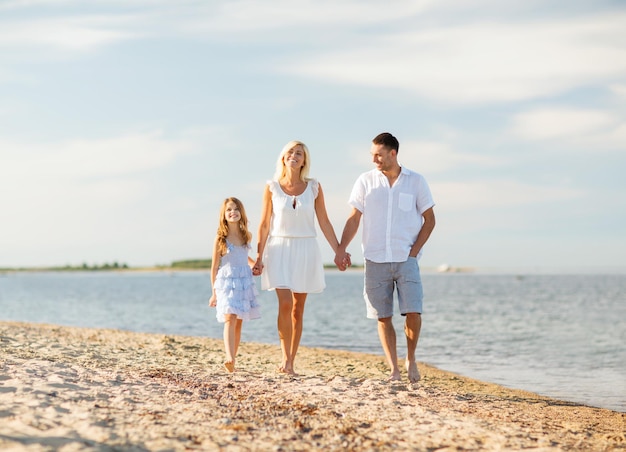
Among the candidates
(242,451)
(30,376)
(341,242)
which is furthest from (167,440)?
(341,242)

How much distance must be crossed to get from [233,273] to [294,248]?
0.72 meters

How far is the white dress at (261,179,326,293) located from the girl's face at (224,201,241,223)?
0.45 m

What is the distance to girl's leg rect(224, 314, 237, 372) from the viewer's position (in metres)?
6.95

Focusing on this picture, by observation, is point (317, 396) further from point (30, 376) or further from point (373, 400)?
point (30, 376)

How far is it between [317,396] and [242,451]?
1611mm

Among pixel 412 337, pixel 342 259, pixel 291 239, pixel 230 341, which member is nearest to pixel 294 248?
pixel 291 239

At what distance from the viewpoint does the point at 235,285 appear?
7.09m

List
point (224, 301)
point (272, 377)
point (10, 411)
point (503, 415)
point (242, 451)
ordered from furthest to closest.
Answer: point (224, 301)
point (272, 377)
point (503, 415)
point (10, 411)
point (242, 451)

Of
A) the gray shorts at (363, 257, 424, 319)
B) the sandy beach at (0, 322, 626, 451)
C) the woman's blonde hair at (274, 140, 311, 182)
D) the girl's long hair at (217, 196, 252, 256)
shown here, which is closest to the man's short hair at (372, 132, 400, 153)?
the woman's blonde hair at (274, 140, 311, 182)

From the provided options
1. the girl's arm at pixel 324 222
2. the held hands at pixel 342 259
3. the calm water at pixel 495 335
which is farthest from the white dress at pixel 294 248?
the calm water at pixel 495 335

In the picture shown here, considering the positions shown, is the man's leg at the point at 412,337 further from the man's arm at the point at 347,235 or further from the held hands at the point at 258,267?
the held hands at the point at 258,267

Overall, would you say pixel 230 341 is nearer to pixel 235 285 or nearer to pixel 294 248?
pixel 235 285

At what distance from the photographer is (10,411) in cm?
471

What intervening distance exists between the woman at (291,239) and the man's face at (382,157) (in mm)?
638
